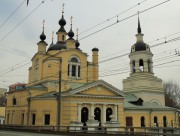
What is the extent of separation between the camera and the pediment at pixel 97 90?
103 ft

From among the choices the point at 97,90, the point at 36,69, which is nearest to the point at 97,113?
the point at 97,90

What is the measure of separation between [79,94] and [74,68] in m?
9.74

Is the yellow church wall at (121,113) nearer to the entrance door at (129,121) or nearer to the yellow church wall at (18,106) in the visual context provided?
the entrance door at (129,121)

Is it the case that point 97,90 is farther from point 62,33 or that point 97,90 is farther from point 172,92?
point 172,92

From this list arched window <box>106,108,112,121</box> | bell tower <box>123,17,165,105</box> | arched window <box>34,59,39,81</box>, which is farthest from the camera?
bell tower <box>123,17,165,105</box>

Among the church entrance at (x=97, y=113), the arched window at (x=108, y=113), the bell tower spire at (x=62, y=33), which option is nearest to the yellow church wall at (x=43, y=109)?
the church entrance at (x=97, y=113)

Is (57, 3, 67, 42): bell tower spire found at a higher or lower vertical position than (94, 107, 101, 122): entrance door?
higher

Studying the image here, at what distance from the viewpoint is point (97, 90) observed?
3297cm

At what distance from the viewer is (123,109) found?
116ft

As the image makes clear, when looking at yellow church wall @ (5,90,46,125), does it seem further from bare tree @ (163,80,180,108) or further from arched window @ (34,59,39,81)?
bare tree @ (163,80,180,108)

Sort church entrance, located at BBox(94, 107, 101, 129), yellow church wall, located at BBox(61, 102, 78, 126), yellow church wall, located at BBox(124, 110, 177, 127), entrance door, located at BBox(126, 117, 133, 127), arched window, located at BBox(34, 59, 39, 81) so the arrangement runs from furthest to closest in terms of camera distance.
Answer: arched window, located at BBox(34, 59, 39, 81) < yellow church wall, located at BBox(124, 110, 177, 127) < entrance door, located at BBox(126, 117, 133, 127) < church entrance, located at BBox(94, 107, 101, 129) < yellow church wall, located at BBox(61, 102, 78, 126)

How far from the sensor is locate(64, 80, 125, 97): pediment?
31.5 m

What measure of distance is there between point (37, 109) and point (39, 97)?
60.0 inches

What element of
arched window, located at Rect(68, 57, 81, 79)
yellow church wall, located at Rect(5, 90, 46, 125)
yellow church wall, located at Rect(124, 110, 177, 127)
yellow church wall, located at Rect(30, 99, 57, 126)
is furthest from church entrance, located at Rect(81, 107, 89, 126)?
arched window, located at Rect(68, 57, 81, 79)
